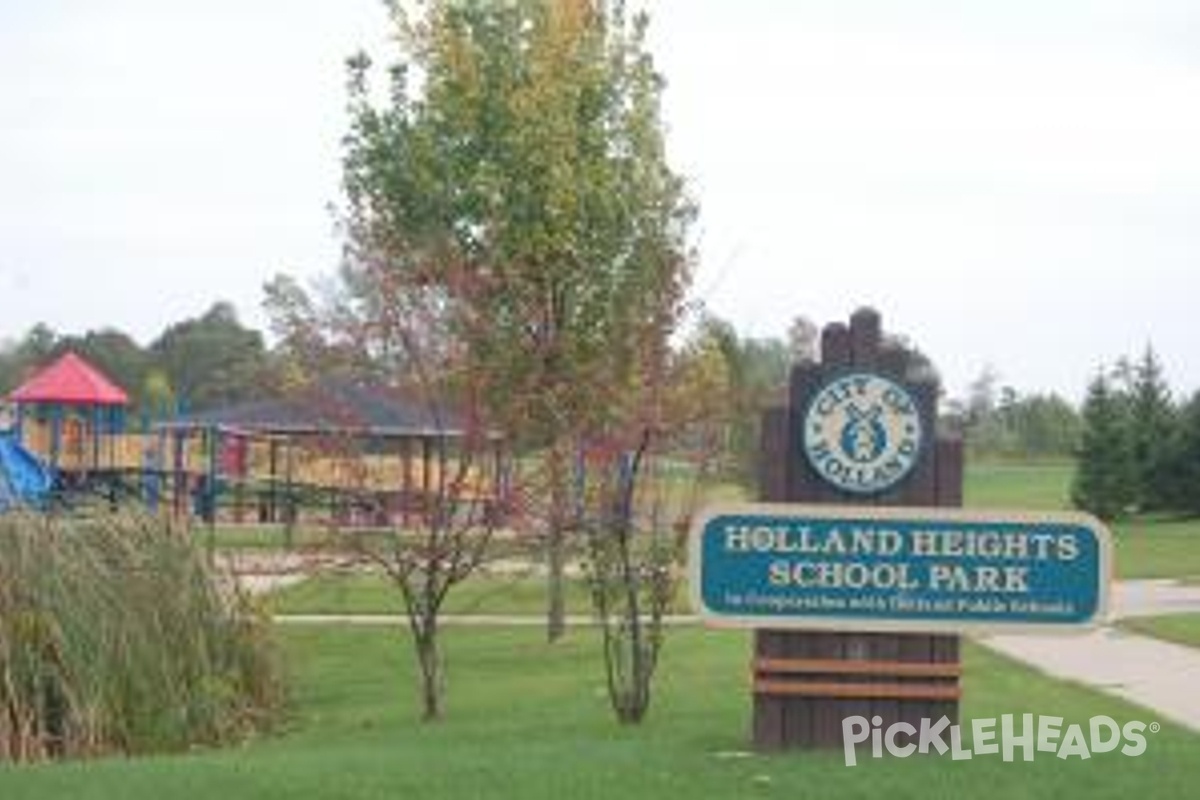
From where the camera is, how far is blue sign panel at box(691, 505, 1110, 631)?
10.2 metres

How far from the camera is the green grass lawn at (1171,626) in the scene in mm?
20812

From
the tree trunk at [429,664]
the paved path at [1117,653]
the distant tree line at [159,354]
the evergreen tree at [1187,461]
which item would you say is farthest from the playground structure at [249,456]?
the distant tree line at [159,354]

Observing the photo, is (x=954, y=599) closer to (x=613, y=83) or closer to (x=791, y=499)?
(x=791, y=499)

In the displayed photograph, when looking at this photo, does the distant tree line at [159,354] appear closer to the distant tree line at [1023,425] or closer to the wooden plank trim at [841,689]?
the distant tree line at [1023,425]

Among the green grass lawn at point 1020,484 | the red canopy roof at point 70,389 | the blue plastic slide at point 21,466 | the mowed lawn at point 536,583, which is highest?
the red canopy roof at point 70,389

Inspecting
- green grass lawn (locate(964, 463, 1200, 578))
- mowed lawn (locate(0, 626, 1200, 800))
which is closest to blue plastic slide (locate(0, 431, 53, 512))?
green grass lawn (locate(964, 463, 1200, 578))

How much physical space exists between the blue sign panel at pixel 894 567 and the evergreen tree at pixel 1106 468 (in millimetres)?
40950

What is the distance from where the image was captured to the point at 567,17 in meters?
24.2

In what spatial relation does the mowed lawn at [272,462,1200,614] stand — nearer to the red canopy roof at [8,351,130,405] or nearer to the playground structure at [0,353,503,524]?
the playground structure at [0,353,503,524]

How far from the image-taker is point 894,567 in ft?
33.7

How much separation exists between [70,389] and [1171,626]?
3365 cm

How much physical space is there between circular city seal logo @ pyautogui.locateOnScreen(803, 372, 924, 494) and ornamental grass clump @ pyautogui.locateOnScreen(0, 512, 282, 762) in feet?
16.7

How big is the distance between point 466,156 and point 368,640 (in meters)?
5.68

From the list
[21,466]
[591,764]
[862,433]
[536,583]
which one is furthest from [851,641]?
[21,466]
